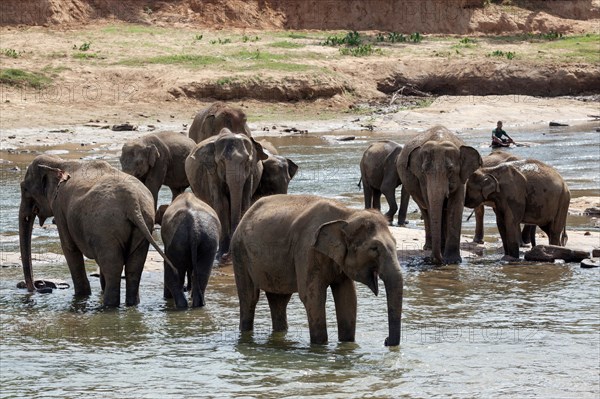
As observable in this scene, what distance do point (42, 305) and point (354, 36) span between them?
35.2m

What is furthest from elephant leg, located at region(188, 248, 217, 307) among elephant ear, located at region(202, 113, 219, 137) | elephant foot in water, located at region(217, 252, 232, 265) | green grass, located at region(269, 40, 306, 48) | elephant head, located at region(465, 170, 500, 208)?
green grass, located at region(269, 40, 306, 48)

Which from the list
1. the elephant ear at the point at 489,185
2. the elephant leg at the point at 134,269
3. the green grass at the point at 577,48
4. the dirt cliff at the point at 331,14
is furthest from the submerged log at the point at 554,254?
the green grass at the point at 577,48

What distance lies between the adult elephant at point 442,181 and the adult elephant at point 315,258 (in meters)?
4.88

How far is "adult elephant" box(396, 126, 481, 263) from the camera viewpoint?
16.0 m

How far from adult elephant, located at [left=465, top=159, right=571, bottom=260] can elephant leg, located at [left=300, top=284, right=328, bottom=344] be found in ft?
20.7

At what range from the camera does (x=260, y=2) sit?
52531 mm

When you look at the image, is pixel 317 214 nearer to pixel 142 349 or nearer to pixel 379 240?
pixel 379 240

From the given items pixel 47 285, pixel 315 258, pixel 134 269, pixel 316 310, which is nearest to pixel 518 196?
pixel 134 269

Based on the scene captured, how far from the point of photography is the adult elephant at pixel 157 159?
1839cm

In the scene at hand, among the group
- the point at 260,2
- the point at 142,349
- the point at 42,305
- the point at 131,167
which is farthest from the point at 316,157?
the point at 260,2

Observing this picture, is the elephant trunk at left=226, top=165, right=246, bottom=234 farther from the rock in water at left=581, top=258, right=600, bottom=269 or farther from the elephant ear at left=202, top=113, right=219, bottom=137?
the rock in water at left=581, top=258, right=600, bottom=269

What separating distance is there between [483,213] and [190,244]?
6666 mm

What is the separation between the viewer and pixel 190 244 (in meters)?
12.7

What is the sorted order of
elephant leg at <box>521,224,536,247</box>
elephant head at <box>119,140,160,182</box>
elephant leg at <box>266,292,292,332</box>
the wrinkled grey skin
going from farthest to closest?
elephant head at <box>119,140,160,182</box>, elephant leg at <box>521,224,536,247</box>, the wrinkled grey skin, elephant leg at <box>266,292,292,332</box>
